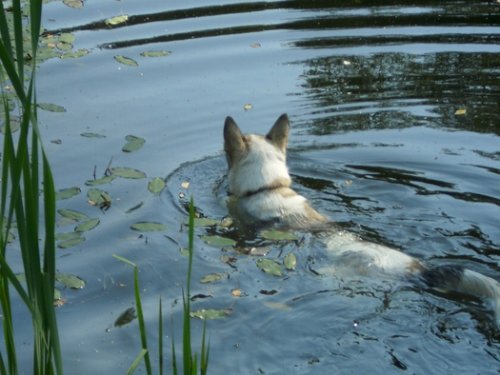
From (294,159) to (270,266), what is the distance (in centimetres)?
212

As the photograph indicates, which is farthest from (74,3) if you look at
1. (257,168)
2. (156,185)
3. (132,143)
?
(257,168)

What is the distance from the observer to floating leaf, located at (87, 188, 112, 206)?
718cm

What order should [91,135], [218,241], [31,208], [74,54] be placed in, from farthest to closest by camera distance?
[74,54]
[91,135]
[218,241]
[31,208]

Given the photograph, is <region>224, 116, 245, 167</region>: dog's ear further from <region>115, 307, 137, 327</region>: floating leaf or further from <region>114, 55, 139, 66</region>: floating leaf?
<region>114, 55, 139, 66</region>: floating leaf

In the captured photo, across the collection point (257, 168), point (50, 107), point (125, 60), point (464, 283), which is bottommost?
point (464, 283)

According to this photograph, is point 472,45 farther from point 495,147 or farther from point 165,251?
point 165,251

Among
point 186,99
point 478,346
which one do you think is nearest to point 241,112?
point 186,99

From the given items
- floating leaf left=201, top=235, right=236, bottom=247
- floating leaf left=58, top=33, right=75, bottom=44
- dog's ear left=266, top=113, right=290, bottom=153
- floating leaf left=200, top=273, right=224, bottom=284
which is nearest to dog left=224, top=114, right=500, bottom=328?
dog's ear left=266, top=113, right=290, bottom=153

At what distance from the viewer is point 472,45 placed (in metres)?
10.4

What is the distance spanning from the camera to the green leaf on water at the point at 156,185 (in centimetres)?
740

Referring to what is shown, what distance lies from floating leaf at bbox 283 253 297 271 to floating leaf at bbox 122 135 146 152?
2.36m

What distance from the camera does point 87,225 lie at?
6.79 m

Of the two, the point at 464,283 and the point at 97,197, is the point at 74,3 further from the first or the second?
the point at 464,283

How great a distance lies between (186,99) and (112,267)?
3.34 m
